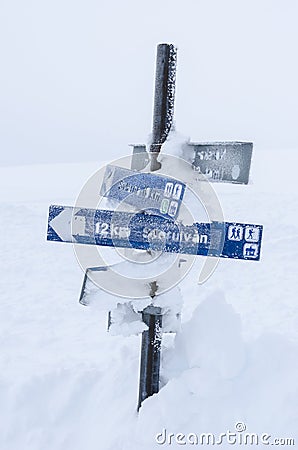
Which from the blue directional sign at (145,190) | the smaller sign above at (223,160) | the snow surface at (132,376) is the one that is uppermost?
the smaller sign above at (223,160)

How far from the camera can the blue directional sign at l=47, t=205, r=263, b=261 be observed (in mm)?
2197

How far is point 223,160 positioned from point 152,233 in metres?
0.46

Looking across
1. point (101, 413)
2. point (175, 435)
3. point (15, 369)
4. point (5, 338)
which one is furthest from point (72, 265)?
point (175, 435)

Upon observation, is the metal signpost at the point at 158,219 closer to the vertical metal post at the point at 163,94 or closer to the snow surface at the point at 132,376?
the vertical metal post at the point at 163,94

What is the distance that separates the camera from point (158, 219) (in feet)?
7.42

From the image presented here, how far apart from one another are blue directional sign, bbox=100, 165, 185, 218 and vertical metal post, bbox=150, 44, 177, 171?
0.11 metres

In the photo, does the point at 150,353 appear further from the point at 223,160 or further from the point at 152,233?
the point at 223,160

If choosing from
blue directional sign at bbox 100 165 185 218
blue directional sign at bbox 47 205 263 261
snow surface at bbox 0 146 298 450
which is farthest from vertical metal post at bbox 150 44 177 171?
snow surface at bbox 0 146 298 450

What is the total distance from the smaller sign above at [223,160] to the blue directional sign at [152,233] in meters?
0.21

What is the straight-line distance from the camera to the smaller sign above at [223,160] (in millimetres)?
2156

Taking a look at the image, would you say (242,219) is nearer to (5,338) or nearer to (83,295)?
(5,338)

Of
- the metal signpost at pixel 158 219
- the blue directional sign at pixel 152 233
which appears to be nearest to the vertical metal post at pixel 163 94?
the metal signpost at pixel 158 219

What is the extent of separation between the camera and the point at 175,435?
2271mm

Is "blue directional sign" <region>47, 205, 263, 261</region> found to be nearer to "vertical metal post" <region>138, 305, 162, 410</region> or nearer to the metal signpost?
the metal signpost
